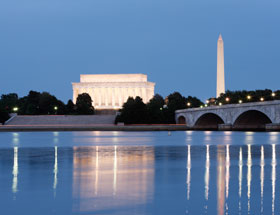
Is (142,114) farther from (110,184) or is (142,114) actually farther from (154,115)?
(110,184)

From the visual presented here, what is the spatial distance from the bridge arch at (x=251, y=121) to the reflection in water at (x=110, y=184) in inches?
2929

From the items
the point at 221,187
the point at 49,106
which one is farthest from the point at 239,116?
the point at 221,187

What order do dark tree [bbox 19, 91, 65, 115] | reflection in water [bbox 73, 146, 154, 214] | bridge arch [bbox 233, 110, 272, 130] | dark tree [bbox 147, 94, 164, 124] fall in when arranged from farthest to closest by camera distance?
dark tree [bbox 19, 91, 65, 115], dark tree [bbox 147, 94, 164, 124], bridge arch [bbox 233, 110, 272, 130], reflection in water [bbox 73, 146, 154, 214]

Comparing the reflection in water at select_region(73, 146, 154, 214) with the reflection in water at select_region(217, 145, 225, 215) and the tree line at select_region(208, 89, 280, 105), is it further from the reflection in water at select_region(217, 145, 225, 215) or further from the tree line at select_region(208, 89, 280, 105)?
the tree line at select_region(208, 89, 280, 105)

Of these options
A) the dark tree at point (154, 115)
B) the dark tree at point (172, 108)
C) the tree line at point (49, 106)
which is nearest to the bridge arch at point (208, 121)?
the dark tree at point (154, 115)

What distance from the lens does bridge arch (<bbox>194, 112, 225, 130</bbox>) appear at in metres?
117

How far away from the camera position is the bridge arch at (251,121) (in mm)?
95438

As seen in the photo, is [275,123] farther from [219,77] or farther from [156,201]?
[156,201]

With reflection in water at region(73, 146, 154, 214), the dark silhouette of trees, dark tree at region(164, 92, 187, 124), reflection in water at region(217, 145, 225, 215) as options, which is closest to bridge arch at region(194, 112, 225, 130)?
the dark silhouette of trees

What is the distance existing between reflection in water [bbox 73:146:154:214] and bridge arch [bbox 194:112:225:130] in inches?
3702

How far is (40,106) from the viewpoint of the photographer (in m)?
A: 159

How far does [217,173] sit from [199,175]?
0.91m

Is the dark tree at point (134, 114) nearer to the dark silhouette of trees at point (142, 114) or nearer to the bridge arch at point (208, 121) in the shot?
the dark silhouette of trees at point (142, 114)

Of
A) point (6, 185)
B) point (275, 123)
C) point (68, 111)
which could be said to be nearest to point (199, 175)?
point (6, 185)
